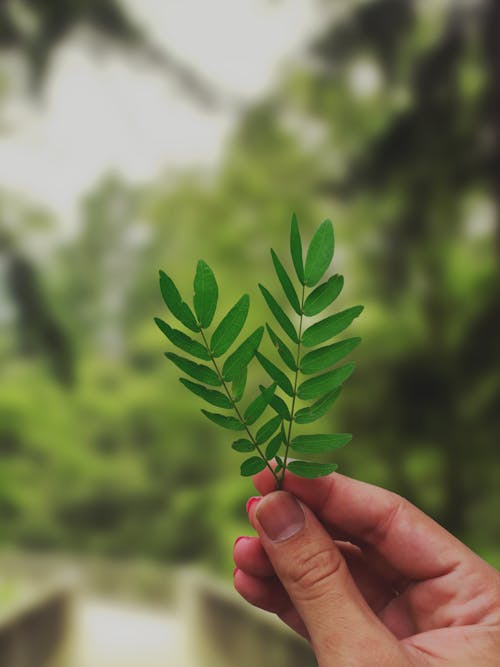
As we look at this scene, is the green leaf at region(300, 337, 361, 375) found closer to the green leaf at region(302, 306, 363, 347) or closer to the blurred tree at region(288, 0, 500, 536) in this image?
the green leaf at region(302, 306, 363, 347)

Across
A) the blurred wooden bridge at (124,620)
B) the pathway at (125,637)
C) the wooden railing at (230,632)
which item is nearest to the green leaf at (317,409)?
the wooden railing at (230,632)

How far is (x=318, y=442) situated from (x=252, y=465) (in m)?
0.05

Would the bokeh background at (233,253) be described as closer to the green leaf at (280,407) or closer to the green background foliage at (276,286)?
the green background foliage at (276,286)

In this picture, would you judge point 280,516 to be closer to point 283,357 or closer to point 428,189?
point 283,357

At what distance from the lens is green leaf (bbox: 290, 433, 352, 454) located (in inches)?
16.4

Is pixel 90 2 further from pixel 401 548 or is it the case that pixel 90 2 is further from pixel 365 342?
pixel 401 548

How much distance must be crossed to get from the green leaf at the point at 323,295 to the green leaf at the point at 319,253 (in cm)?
1

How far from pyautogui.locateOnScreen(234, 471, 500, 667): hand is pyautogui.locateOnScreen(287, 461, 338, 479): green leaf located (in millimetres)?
39

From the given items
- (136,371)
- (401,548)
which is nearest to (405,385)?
(136,371)

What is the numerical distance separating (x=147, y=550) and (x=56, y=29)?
2.14m

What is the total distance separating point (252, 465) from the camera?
1.41 ft

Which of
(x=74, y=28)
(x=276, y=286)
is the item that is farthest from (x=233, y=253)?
(x=74, y=28)

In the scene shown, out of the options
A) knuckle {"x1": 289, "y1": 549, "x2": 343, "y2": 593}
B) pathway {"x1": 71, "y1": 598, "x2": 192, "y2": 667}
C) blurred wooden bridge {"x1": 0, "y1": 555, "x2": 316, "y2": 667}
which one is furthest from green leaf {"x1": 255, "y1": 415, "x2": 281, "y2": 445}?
pathway {"x1": 71, "y1": 598, "x2": 192, "y2": 667}

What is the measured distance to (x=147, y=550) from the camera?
2.66m
